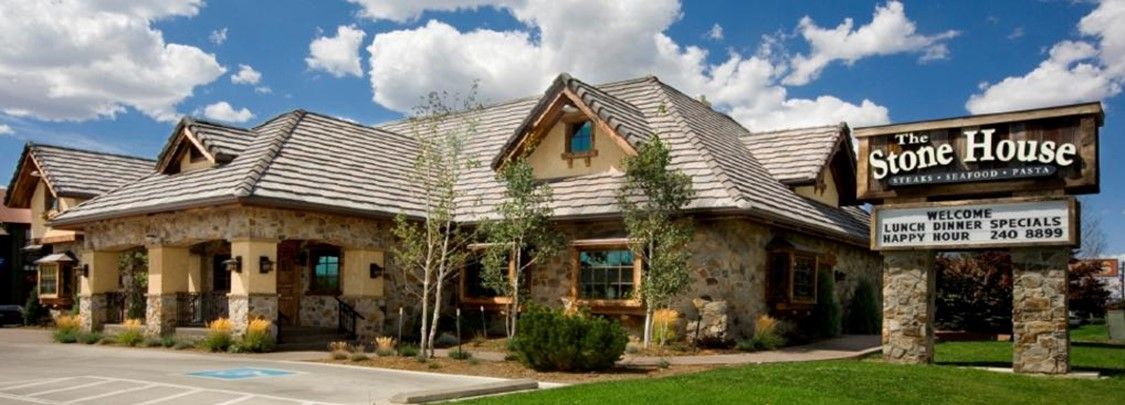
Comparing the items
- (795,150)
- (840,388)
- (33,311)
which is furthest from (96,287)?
(840,388)

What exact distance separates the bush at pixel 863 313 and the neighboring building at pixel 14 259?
121ft

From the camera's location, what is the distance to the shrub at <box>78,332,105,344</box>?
71.7ft

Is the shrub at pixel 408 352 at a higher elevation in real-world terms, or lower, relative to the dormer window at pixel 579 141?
lower

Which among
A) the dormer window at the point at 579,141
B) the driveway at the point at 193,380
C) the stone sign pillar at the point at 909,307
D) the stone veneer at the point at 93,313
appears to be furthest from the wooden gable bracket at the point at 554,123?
the stone veneer at the point at 93,313

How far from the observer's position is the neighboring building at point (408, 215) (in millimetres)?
19281

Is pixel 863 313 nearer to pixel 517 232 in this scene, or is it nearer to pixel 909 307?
pixel 909 307

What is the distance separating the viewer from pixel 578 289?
67.8ft

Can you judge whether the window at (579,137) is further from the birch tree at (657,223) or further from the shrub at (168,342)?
the shrub at (168,342)

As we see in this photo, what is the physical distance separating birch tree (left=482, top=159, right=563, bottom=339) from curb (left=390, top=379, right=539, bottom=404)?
6850 mm

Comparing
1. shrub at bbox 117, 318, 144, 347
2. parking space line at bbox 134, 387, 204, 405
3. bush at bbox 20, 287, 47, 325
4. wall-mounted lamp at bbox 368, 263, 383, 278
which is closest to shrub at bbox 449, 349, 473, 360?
wall-mounted lamp at bbox 368, 263, 383, 278

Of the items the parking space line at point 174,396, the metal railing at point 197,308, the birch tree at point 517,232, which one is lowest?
the parking space line at point 174,396

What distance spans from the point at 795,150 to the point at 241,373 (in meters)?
15.9

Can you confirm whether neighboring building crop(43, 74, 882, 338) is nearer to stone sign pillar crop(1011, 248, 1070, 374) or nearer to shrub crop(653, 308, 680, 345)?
shrub crop(653, 308, 680, 345)

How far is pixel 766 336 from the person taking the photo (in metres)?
19.1
